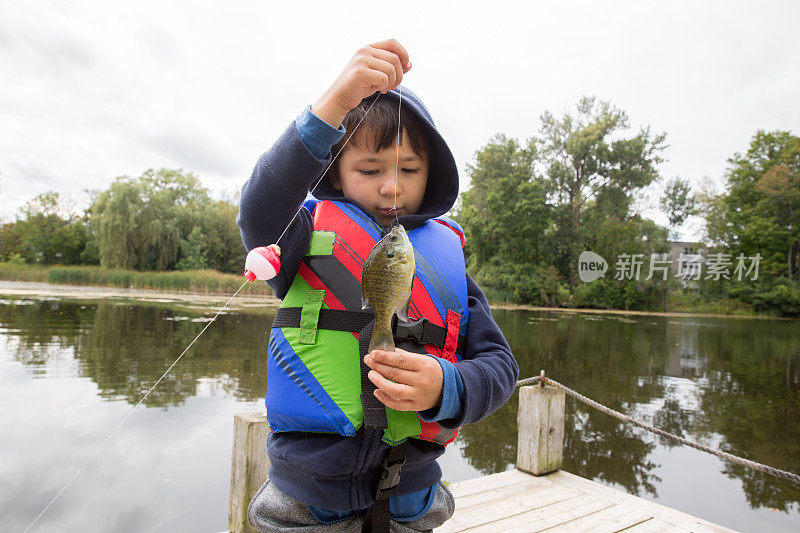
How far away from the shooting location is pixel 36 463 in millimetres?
5430

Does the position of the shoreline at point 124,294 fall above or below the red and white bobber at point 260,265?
below

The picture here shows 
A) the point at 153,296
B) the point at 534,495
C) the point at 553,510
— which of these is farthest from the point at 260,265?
the point at 153,296

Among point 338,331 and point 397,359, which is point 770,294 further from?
point 397,359

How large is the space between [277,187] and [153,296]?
27.8 metres

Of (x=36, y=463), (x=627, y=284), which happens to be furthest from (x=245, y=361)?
(x=627, y=284)

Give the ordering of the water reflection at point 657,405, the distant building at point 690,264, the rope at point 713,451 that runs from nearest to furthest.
Answer: the rope at point 713,451 → the water reflection at point 657,405 → the distant building at point 690,264

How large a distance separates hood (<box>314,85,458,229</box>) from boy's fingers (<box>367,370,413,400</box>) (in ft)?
2.07

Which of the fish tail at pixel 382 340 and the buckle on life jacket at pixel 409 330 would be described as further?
the buckle on life jacket at pixel 409 330

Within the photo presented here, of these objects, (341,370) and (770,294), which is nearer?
(341,370)

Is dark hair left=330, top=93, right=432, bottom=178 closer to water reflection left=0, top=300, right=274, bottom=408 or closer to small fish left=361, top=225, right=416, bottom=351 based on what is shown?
small fish left=361, top=225, right=416, bottom=351

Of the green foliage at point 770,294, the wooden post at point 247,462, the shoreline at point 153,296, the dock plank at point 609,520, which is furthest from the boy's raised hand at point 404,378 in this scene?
the green foliage at point 770,294

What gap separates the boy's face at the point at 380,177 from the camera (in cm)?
142

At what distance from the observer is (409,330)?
1.30 metres

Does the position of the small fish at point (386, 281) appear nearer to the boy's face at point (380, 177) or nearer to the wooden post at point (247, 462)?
the boy's face at point (380, 177)
